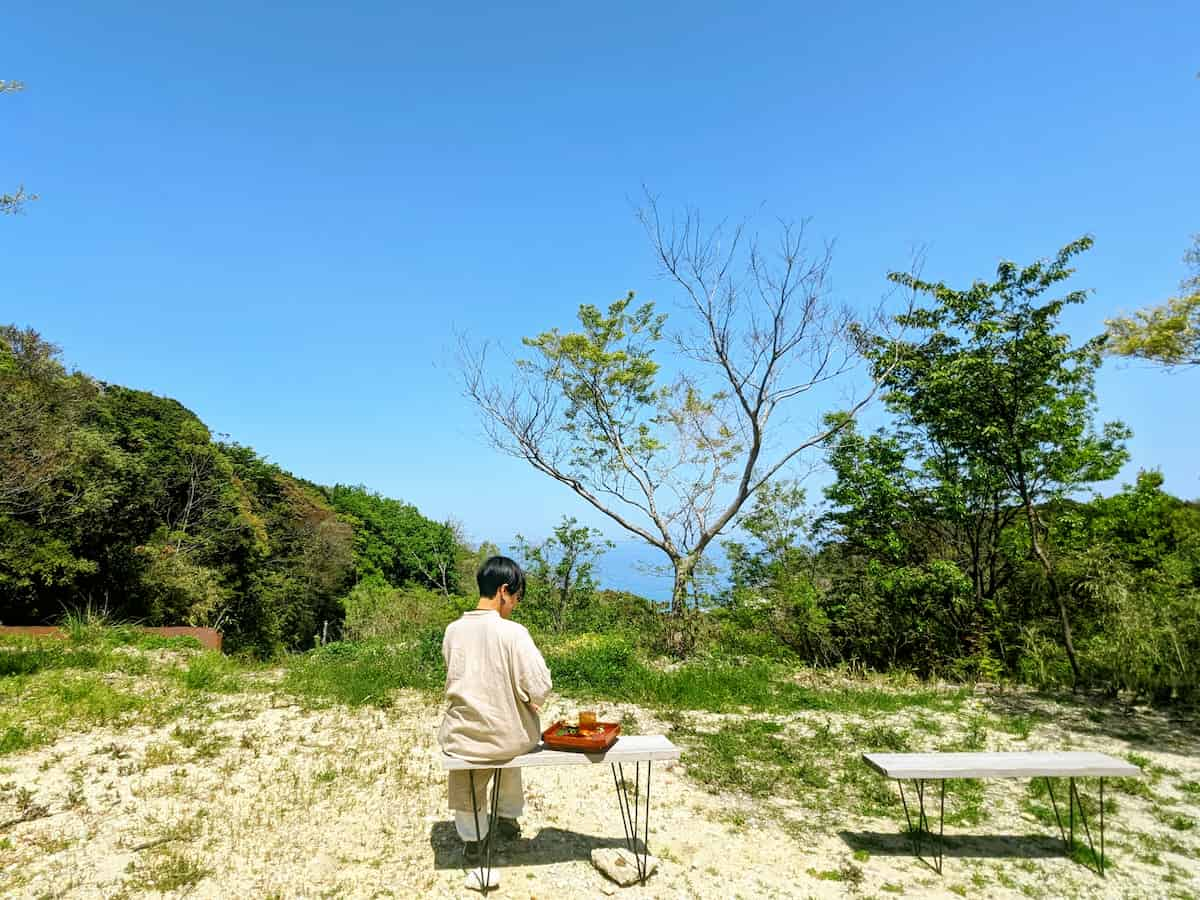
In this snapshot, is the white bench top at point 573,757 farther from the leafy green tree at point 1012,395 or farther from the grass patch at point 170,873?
the leafy green tree at point 1012,395

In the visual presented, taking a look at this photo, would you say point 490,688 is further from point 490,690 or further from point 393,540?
point 393,540

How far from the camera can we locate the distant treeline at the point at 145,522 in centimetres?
1421

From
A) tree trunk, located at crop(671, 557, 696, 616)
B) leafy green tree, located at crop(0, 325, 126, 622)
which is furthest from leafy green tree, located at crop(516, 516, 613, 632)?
→ leafy green tree, located at crop(0, 325, 126, 622)

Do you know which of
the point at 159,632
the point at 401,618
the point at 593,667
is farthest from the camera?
the point at 401,618

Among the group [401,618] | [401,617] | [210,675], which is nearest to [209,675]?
[210,675]

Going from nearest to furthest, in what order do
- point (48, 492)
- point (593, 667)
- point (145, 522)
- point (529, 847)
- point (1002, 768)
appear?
point (1002, 768) < point (529, 847) < point (593, 667) < point (48, 492) < point (145, 522)

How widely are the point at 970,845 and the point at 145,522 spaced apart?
67.1ft

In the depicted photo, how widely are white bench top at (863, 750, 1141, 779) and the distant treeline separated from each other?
10796mm

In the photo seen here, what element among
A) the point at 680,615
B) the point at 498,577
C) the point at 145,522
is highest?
the point at 145,522

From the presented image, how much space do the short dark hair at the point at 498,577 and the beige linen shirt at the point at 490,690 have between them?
0.18 meters

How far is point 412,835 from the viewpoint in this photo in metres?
4.16

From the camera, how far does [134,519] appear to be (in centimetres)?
1795

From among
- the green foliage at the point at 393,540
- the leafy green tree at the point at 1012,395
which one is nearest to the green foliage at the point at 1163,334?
the leafy green tree at the point at 1012,395

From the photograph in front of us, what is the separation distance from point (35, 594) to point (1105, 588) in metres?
19.4
